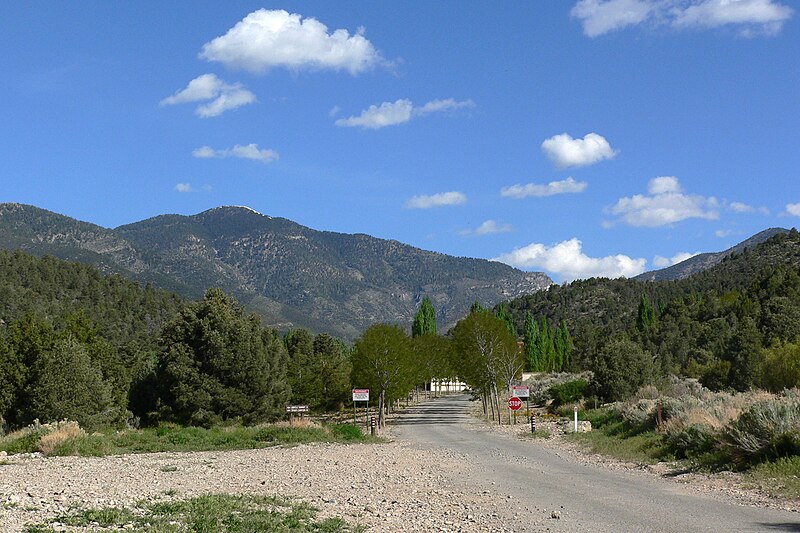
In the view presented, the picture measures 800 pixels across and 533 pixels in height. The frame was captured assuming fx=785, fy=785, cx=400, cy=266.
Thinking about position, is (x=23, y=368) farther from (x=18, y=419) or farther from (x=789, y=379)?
(x=789, y=379)

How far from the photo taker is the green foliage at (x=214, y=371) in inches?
1761

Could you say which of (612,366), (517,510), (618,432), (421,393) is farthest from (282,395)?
(421,393)

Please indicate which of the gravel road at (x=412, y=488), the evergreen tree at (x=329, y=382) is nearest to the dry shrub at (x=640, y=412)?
the gravel road at (x=412, y=488)

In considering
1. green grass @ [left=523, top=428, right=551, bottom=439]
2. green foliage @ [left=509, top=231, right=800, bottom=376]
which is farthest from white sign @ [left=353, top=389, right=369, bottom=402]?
green foliage @ [left=509, top=231, right=800, bottom=376]

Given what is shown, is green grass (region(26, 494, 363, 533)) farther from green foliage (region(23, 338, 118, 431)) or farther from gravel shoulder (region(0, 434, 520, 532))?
green foliage (region(23, 338, 118, 431))

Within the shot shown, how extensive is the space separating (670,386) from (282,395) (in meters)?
23.2

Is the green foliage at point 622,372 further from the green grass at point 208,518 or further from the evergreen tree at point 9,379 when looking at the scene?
the green grass at point 208,518

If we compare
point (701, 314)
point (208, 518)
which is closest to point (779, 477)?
point (208, 518)

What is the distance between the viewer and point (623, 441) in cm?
2606

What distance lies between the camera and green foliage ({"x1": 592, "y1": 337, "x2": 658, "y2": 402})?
4653 cm

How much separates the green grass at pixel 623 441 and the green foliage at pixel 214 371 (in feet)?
66.6

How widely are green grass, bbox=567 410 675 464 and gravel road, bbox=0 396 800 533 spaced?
155 centimetres

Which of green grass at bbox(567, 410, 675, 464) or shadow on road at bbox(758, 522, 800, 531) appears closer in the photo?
shadow on road at bbox(758, 522, 800, 531)

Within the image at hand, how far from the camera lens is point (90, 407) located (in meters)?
39.2
